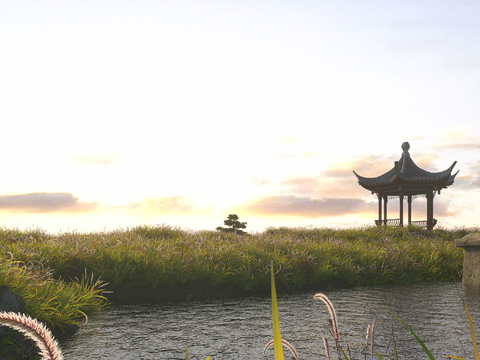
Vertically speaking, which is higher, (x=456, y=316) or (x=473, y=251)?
(x=473, y=251)

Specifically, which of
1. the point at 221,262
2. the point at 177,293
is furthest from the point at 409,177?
the point at 177,293

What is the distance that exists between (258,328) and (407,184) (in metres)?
22.9

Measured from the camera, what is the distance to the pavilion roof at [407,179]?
25391 millimetres

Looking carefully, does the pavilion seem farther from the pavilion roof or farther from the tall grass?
the tall grass

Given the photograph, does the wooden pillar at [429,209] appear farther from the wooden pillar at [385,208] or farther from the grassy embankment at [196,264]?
the grassy embankment at [196,264]

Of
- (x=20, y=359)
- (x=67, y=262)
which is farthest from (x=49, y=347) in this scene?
(x=67, y=262)

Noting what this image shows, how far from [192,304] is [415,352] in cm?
417

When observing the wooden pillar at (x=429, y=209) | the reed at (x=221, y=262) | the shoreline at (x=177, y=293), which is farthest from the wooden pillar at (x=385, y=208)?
the shoreline at (x=177, y=293)

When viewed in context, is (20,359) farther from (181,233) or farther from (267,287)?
(181,233)

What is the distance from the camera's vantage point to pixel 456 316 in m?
6.27

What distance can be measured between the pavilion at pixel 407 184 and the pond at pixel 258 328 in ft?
59.9

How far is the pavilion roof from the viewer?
25.4 metres

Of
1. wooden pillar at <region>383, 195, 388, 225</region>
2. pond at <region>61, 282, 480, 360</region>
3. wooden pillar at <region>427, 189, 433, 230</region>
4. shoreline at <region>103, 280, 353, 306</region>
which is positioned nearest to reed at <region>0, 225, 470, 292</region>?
shoreline at <region>103, 280, 353, 306</region>

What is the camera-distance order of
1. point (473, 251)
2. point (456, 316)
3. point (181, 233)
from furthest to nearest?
point (181, 233), point (473, 251), point (456, 316)
